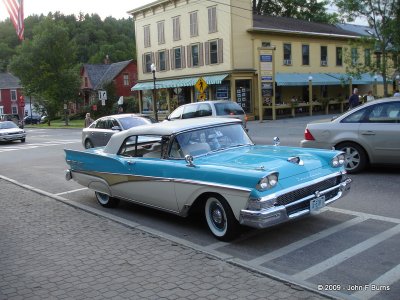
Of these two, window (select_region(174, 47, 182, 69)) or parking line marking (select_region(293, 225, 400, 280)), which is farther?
→ window (select_region(174, 47, 182, 69))

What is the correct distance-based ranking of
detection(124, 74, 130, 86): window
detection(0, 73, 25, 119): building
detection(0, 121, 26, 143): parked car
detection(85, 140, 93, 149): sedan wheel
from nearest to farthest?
detection(85, 140, 93, 149): sedan wheel
detection(0, 121, 26, 143): parked car
detection(124, 74, 130, 86): window
detection(0, 73, 25, 119): building

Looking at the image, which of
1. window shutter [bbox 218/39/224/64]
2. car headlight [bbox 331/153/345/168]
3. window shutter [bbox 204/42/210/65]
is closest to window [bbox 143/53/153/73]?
window shutter [bbox 204/42/210/65]

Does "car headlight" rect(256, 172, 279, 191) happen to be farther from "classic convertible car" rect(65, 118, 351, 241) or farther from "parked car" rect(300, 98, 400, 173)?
"parked car" rect(300, 98, 400, 173)

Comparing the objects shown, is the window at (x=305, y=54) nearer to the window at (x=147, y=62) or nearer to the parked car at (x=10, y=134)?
the window at (x=147, y=62)

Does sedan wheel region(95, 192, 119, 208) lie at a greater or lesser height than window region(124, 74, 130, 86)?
lesser

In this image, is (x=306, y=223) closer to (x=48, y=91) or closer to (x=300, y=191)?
(x=300, y=191)

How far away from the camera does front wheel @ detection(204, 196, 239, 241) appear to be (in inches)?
216

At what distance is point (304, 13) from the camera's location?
56469 mm

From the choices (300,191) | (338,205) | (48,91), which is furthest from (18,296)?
(48,91)

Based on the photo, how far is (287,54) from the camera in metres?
37.7

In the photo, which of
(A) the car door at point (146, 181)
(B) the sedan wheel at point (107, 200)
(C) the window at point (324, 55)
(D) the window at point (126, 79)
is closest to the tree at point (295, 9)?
(C) the window at point (324, 55)

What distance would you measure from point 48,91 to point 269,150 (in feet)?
153

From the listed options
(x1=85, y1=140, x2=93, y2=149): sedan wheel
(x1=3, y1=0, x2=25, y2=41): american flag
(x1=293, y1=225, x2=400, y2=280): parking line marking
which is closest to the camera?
(x1=293, y1=225, x2=400, y2=280): parking line marking

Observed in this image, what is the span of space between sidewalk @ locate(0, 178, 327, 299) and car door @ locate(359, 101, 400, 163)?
5.37 meters
